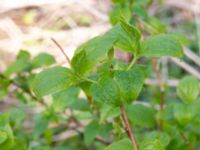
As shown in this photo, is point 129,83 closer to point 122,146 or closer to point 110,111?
point 122,146

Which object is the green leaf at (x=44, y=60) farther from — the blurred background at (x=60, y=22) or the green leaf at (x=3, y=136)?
the blurred background at (x=60, y=22)

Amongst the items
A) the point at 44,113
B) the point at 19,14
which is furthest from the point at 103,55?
the point at 19,14

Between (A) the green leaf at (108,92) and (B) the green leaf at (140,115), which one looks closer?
(A) the green leaf at (108,92)

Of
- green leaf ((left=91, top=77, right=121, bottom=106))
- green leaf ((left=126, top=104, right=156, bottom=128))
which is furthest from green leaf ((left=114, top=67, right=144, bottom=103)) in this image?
green leaf ((left=126, top=104, right=156, bottom=128))

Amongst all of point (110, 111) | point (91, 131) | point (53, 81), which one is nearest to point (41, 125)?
point (91, 131)

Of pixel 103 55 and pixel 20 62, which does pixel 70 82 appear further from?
pixel 20 62

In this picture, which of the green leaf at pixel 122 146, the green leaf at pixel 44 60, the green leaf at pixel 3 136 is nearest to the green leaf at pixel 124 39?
the green leaf at pixel 122 146

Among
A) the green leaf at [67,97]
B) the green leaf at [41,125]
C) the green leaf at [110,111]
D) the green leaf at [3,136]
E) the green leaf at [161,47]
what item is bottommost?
the green leaf at [41,125]
